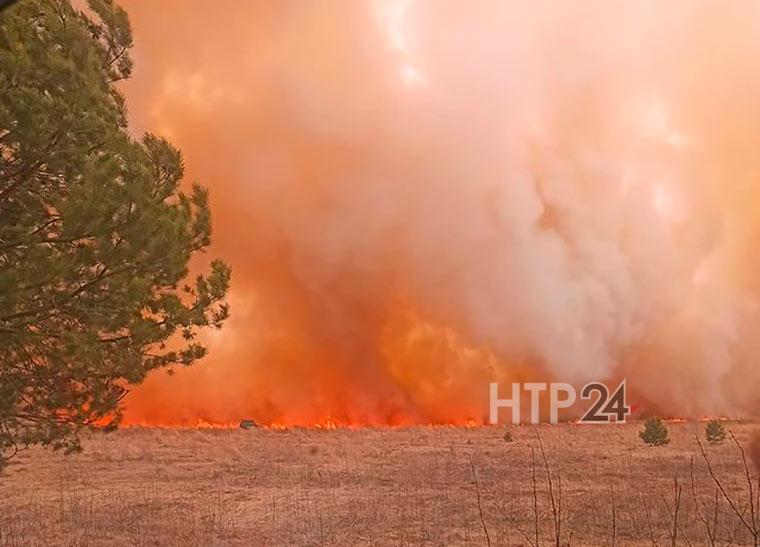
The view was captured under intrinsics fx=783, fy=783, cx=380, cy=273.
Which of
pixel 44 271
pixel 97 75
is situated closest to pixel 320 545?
pixel 44 271

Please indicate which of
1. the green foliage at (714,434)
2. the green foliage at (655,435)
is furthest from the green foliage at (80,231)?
the green foliage at (714,434)

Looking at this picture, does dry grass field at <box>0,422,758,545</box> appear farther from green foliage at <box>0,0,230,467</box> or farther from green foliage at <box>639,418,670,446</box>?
green foliage at <box>0,0,230,467</box>

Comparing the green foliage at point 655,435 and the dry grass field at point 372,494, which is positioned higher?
the green foliage at point 655,435

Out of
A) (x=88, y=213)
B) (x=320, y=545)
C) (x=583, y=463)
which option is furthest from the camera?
(x=583, y=463)

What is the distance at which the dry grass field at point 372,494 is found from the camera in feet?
38.1

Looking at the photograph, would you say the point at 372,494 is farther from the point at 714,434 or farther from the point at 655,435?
the point at 714,434

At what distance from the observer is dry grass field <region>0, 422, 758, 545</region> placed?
11602 mm

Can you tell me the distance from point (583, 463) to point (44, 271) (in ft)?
47.9

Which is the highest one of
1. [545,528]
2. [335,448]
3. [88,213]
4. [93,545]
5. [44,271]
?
[335,448]

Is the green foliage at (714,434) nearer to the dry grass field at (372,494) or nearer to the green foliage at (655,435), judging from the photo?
the dry grass field at (372,494)

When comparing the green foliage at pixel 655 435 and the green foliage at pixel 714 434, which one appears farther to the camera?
the green foliage at pixel 655 435

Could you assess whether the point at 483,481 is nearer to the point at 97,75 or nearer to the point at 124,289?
the point at 124,289

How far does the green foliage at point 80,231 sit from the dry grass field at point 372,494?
3.71 m

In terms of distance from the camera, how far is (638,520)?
11.9m
